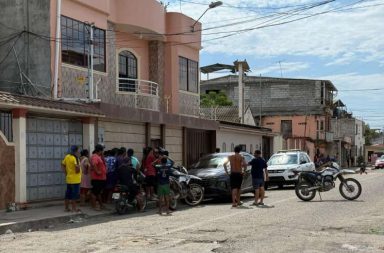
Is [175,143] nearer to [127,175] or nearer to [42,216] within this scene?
[127,175]

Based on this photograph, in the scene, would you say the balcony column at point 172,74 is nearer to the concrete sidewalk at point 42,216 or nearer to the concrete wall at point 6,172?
the concrete sidewalk at point 42,216

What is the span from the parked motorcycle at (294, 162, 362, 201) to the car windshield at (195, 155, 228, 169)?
2836 mm

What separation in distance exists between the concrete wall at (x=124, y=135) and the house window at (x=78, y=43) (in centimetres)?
222

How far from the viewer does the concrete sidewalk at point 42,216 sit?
11578 millimetres

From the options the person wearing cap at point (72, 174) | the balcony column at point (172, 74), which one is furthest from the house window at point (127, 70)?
the person wearing cap at point (72, 174)

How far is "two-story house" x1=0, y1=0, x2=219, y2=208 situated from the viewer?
14.8 metres

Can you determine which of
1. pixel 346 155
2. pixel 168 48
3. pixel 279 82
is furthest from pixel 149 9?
pixel 346 155

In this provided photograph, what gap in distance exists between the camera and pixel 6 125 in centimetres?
1402

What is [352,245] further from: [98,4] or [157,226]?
[98,4]

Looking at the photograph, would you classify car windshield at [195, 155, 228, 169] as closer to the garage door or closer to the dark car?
the dark car

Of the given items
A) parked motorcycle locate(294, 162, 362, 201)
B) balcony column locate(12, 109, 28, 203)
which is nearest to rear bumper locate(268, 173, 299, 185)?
parked motorcycle locate(294, 162, 362, 201)

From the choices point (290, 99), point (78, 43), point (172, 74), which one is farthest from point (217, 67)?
point (78, 43)

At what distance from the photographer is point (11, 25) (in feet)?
55.3

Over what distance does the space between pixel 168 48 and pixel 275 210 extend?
41.1 ft
